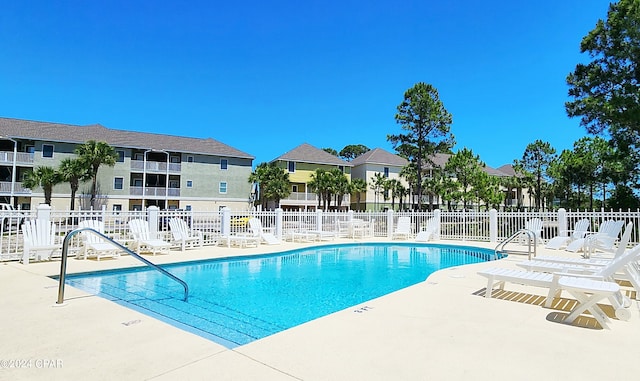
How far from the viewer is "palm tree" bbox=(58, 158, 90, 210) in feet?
93.8

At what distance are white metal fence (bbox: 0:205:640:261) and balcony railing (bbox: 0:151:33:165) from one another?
672 inches

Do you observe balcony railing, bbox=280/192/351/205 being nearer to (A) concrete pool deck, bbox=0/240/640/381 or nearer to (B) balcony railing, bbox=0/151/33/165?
(B) balcony railing, bbox=0/151/33/165

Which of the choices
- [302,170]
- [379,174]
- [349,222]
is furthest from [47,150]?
[379,174]

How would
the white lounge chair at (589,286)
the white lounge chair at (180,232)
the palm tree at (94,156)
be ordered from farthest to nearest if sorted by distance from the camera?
the palm tree at (94,156)
the white lounge chair at (180,232)
the white lounge chair at (589,286)

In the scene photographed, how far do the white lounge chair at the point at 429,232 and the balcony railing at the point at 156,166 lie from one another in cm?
2684

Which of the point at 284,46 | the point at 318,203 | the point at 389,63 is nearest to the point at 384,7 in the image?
the point at 389,63

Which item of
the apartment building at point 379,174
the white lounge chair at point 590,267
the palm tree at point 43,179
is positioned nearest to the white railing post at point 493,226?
the white lounge chair at point 590,267

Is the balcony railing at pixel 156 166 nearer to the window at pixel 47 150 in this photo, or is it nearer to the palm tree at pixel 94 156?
the palm tree at pixel 94 156

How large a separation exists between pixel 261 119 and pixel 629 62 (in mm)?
29835

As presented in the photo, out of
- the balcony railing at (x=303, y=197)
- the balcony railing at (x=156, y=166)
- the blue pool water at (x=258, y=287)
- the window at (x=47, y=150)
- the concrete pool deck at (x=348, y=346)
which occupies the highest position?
the window at (x=47, y=150)

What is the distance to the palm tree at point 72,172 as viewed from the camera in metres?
28.6

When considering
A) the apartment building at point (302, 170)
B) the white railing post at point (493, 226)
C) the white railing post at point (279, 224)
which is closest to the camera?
the white railing post at point (493, 226)

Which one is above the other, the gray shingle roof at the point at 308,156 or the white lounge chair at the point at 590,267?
the gray shingle roof at the point at 308,156

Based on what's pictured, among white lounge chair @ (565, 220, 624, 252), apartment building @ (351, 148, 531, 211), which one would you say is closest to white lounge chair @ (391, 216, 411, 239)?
white lounge chair @ (565, 220, 624, 252)
